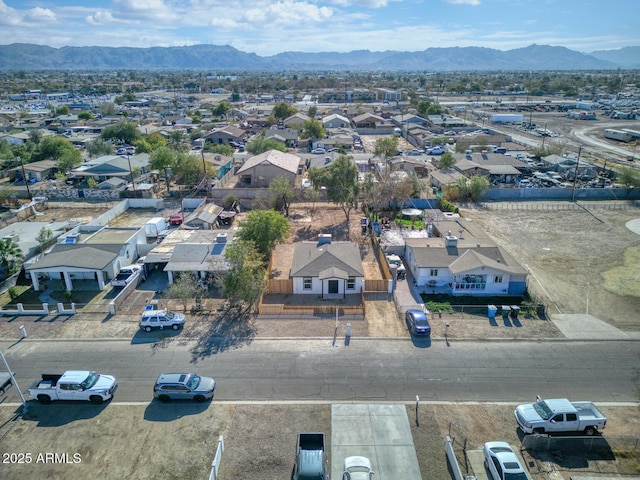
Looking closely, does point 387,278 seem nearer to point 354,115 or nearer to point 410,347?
point 410,347

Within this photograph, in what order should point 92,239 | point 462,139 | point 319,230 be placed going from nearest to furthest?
point 92,239, point 319,230, point 462,139

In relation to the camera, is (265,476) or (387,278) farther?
(387,278)

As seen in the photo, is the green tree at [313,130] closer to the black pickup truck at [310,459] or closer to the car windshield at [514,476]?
the black pickup truck at [310,459]

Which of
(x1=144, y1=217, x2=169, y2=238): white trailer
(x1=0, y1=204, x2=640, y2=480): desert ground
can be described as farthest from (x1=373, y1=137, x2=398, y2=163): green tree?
(x1=0, y1=204, x2=640, y2=480): desert ground

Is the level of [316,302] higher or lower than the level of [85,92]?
lower

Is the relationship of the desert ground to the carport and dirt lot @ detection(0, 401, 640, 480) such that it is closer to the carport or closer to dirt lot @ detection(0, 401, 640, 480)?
dirt lot @ detection(0, 401, 640, 480)

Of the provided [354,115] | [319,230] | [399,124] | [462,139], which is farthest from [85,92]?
[319,230]
